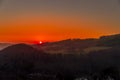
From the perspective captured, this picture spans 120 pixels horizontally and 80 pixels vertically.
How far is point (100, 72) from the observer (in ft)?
278

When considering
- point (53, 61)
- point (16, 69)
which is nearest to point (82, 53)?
point (53, 61)

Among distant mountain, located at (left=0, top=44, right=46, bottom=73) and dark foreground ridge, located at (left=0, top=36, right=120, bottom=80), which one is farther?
distant mountain, located at (left=0, top=44, right=46, bottom=73)

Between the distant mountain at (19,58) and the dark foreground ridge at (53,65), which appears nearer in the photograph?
the dark foreground ridge at (53,65)

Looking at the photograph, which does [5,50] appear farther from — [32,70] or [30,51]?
[32,70]

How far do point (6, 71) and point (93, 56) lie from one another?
106 ft

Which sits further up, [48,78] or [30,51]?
[30,51]

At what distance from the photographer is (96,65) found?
94062mm

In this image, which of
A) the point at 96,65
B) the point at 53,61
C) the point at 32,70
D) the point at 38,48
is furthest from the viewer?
the point at 38,48

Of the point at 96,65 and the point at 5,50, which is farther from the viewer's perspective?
the point at 5,50

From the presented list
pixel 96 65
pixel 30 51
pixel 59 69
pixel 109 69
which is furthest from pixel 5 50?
pixel 109 69

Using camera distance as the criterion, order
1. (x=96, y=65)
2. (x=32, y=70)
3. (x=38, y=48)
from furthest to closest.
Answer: (x=38, y=48), (x=96, y=65), (x=32, y=70)

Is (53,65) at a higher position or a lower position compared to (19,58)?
lower

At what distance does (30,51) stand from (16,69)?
19.0 meters

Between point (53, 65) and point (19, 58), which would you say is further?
point (19, 58)
